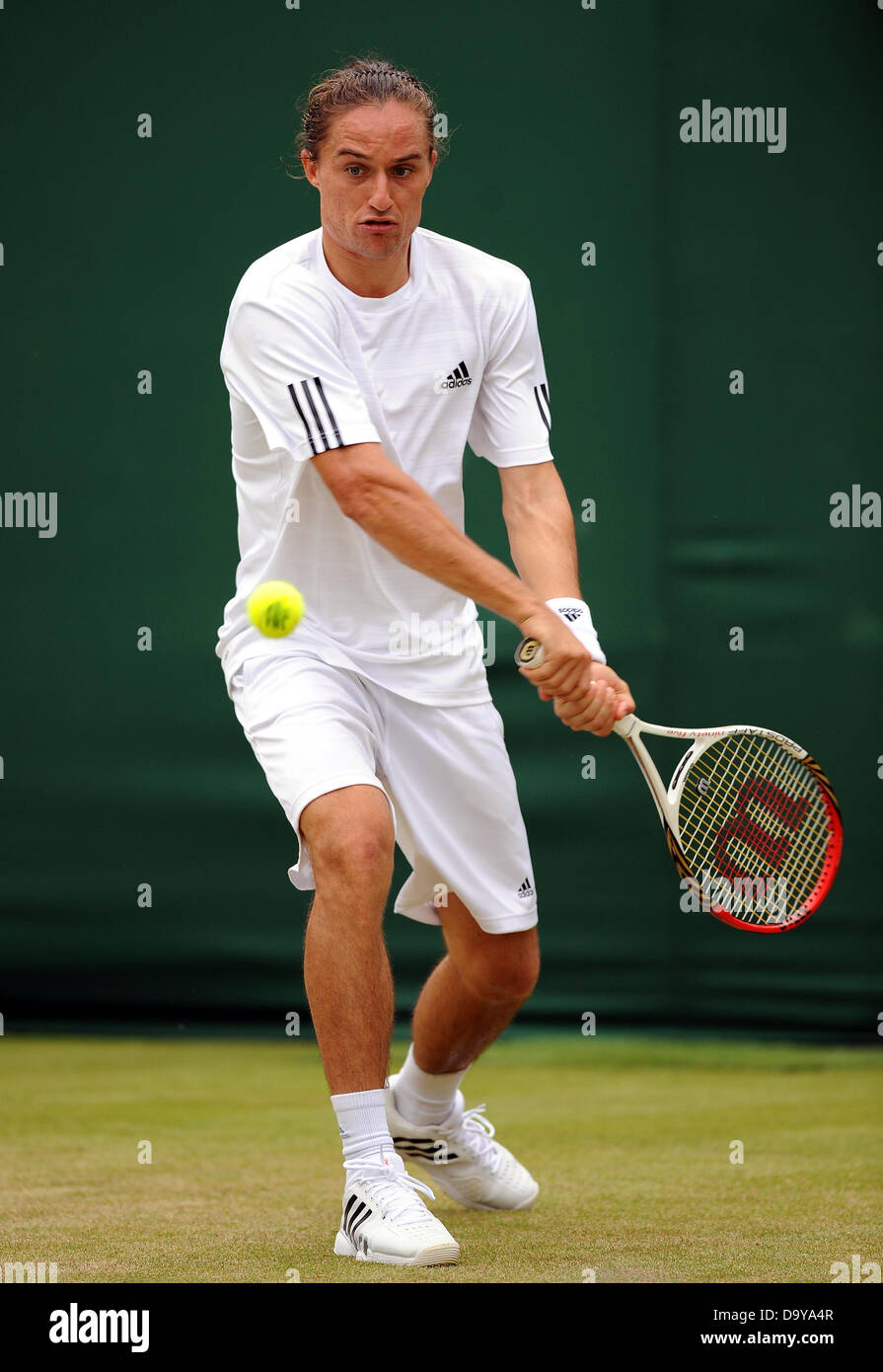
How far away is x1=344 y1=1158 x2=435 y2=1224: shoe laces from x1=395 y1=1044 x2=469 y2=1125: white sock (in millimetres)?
517

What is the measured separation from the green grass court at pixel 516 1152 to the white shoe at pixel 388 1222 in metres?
0.03

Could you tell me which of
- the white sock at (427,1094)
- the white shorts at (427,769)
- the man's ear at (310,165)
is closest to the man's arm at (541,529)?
the white shorts at (427,769)

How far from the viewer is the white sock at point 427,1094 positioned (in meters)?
3.05

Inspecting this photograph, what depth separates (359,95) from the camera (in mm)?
2705

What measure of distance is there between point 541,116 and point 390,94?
7.40ft

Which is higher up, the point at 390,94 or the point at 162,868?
the point at 390,94

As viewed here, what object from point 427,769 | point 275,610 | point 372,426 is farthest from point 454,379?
point 427,769

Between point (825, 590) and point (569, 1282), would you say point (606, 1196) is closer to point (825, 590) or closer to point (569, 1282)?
point (569, 1282)

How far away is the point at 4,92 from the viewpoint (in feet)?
16.2

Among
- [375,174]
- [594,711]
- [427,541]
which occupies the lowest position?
[594,711]

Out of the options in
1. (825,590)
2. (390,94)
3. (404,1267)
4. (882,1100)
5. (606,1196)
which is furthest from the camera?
(825,590)

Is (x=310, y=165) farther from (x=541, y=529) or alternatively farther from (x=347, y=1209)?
(x=347, y=1209)

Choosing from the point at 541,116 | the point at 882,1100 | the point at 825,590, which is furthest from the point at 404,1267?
the point at 541,116

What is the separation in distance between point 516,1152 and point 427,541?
1.54 metres
